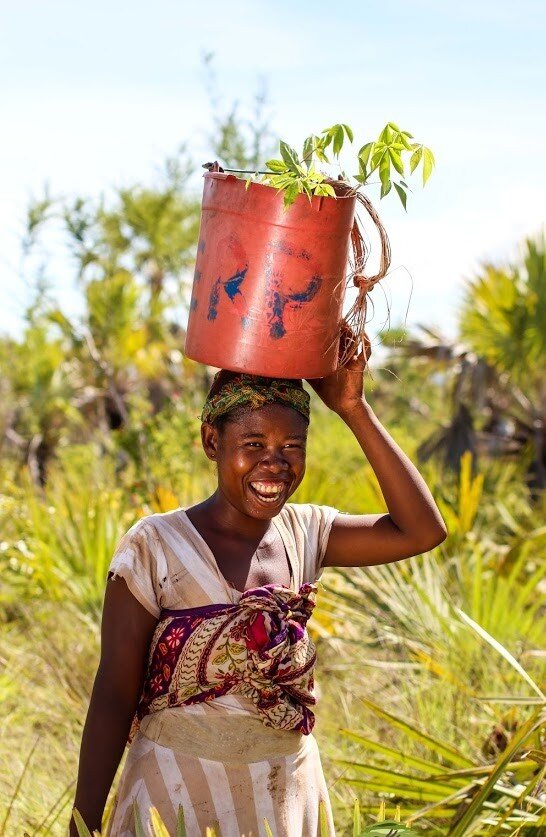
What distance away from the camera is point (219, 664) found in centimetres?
212

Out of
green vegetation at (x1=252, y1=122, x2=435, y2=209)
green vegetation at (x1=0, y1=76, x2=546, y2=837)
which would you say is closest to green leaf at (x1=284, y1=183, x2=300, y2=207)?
green vegetation at (x1=252, y1=122, x2=435, y2=209)

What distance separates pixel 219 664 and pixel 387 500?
1.96 feet

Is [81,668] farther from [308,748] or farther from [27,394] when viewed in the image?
[27,394]

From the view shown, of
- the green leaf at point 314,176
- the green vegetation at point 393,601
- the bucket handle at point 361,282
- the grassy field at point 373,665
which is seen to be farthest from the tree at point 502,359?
the green leaf at point 314,176

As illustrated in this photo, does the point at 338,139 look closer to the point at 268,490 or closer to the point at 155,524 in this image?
the point at 268,490

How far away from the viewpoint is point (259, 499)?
87.8 inches

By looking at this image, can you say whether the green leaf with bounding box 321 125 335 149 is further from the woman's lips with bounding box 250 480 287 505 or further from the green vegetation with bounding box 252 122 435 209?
the woman's lips with bounding box 250 480 287 505

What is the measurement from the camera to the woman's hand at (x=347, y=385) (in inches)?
93.4

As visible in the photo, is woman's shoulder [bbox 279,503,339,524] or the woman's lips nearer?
the woman's lips

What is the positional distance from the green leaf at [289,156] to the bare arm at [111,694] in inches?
35.2

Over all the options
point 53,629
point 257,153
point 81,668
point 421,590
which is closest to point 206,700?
point 421,590

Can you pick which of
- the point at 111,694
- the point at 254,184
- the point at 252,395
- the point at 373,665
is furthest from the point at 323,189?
the point at 373,665

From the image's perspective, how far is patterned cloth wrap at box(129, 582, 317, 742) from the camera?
6.97 ft

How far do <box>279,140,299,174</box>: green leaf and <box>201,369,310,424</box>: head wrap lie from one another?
454mm
